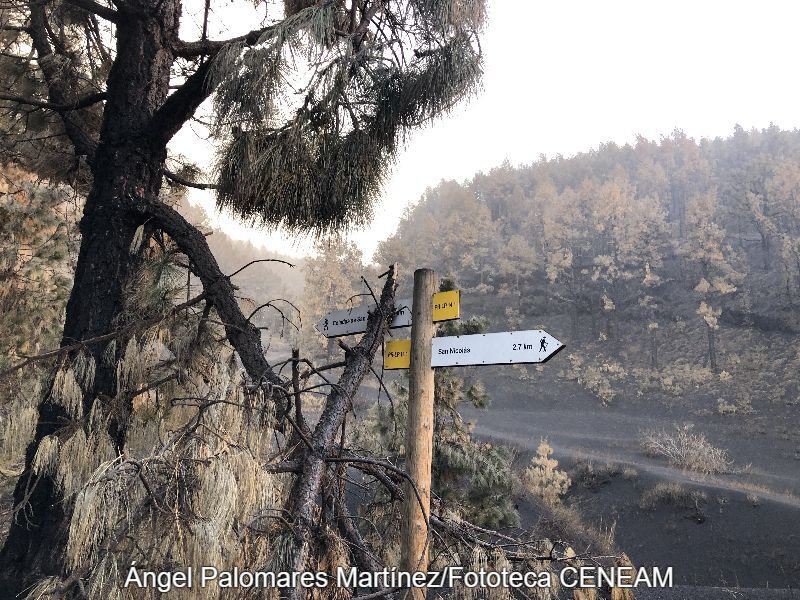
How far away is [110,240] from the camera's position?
2494 mm

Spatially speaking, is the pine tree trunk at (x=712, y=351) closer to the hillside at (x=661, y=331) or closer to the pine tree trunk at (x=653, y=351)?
the hillside at (x=661, y=331)

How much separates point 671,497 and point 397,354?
929 cm

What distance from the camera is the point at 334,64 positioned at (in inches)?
94.2

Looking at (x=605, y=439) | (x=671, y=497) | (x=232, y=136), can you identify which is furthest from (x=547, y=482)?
(x=232, y=136)

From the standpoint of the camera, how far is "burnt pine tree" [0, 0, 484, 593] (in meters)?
2.25

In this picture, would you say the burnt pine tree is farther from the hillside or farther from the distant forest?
the distant forest

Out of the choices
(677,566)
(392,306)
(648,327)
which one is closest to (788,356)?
(648,327)

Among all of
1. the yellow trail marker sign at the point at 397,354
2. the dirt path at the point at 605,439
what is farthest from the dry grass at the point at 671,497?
the yellow trail marker sign at the point at 397,354

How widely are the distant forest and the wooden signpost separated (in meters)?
19.0

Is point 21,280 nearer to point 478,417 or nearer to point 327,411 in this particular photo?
point 327,411

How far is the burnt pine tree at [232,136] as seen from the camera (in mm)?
2248

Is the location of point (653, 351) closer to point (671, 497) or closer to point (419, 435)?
point (671, 497)

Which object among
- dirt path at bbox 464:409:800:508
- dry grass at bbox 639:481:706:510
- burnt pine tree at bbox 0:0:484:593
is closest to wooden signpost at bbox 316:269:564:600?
burnt pine tree at bbox 0:0:484:593

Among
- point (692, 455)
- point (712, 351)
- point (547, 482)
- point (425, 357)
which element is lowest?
point (547, 482)
